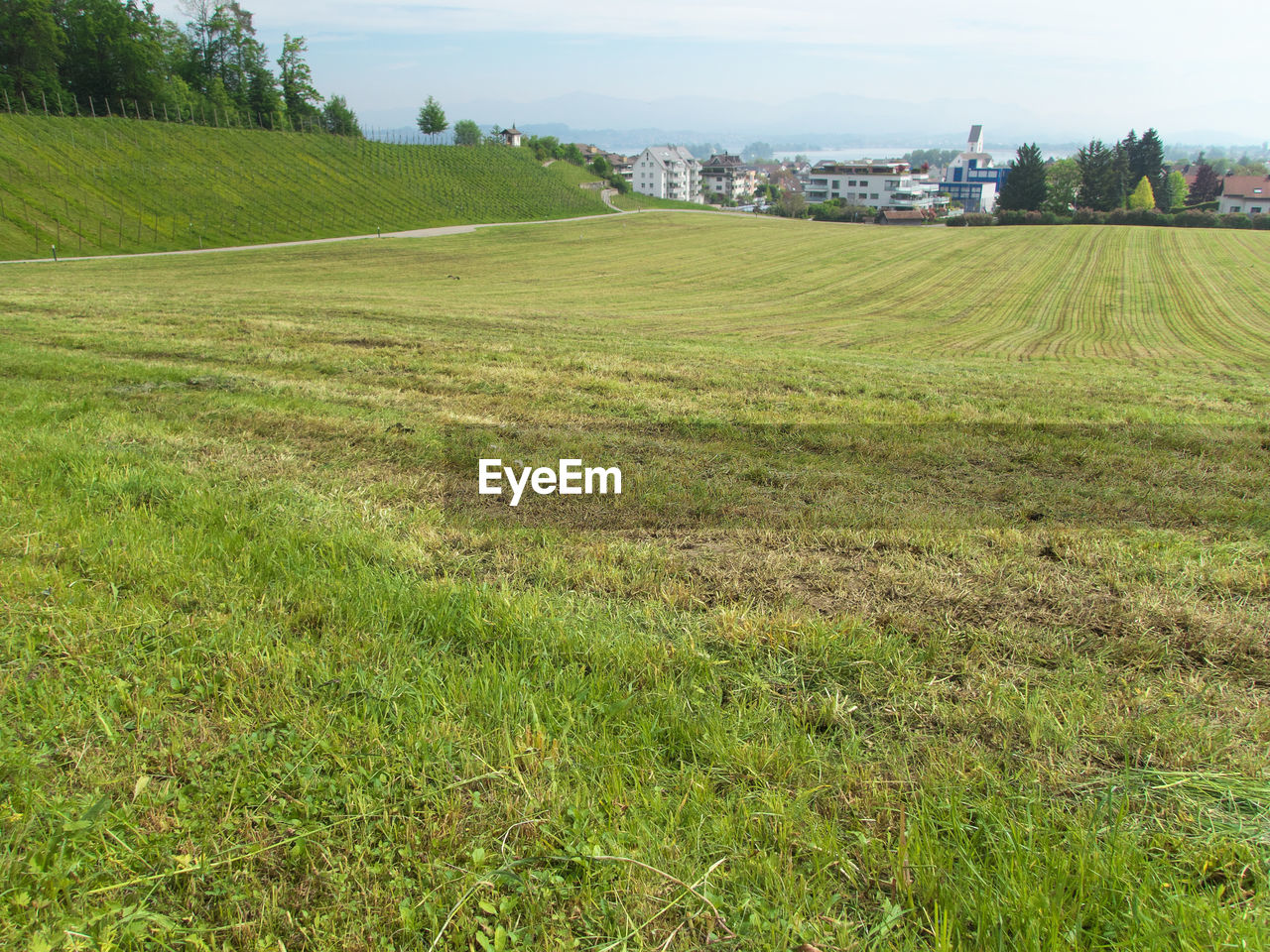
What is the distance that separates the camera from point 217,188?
2670 inches

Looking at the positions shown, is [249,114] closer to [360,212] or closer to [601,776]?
[360,212]

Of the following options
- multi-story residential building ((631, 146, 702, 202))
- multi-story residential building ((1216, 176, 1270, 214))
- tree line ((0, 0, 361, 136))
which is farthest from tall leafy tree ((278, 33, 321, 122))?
multi-story residential building ((1216, 176, 1270, 214))

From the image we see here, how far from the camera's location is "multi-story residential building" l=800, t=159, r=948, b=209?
15588cm

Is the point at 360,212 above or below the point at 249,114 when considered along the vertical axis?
below

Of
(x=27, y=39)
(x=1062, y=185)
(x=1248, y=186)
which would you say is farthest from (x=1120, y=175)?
(x=27, y=39)

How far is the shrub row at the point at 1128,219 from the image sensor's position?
8250 centimetres

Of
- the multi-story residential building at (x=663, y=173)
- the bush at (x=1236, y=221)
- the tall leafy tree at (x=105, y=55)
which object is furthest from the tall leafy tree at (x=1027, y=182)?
the tall leafy tree at (x=105, y=55)

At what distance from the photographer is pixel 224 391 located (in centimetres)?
838

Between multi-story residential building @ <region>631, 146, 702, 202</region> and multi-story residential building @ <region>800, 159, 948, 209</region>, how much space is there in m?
29.3

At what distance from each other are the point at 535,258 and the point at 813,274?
73.7 ft

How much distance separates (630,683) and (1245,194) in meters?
158

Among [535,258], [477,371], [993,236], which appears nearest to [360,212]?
[535,258]

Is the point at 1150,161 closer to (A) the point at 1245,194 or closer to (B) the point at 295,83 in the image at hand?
(A) the point at 1245,194

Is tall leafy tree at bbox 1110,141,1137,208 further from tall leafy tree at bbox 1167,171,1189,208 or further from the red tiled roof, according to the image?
the red tiled roof
